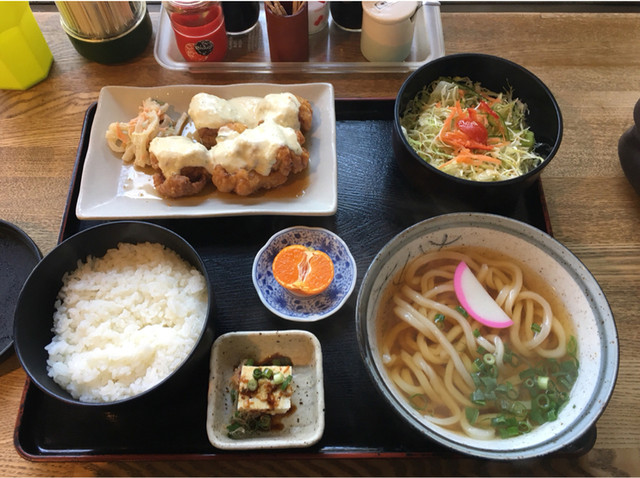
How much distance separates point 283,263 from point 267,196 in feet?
1.08

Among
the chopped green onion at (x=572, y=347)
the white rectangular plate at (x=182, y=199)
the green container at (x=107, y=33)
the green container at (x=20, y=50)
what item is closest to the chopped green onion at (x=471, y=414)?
the chopped green onion at (x=572, y=347)

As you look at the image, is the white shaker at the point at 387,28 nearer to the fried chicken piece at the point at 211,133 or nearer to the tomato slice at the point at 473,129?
the tomato slice at the point at 473,129

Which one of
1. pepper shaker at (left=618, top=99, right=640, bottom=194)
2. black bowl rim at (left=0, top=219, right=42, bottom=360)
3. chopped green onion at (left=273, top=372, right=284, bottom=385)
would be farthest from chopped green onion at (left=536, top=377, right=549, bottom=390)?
black bowl rim at (left=0, top=219, right=42, bottom=360)

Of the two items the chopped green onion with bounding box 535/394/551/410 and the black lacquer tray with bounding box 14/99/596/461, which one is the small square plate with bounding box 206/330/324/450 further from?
the chopped green onion with bounding box 535/394/551/410

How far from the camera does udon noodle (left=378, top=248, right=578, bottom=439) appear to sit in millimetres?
1424

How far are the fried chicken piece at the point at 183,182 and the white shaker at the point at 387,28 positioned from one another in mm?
982

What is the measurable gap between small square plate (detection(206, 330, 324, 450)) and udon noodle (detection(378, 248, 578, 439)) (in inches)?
9.6

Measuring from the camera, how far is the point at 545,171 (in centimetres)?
207

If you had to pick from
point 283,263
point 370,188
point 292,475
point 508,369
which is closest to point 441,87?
point 370,188

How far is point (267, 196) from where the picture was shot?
6.40 ft

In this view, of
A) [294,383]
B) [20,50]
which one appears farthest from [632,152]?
[20,50]

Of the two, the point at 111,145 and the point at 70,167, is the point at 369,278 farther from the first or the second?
the point at 70,167

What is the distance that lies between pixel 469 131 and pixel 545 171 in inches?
15.0

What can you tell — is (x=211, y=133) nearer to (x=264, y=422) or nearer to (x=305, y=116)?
(x=305, y=116)
